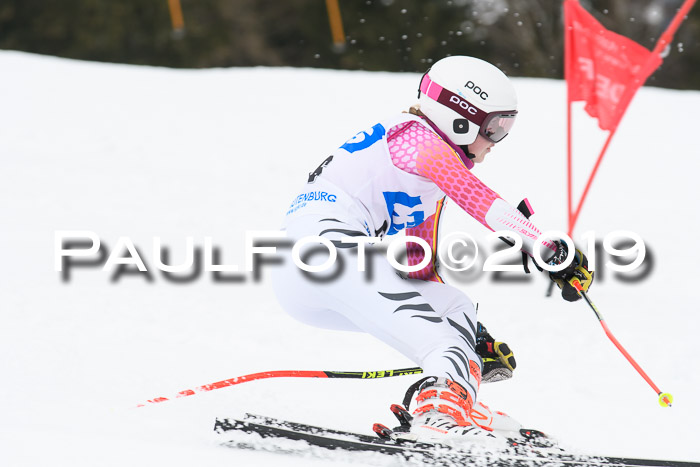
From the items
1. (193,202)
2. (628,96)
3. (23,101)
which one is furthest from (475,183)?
(23,101)

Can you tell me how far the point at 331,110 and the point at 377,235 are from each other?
240 inches

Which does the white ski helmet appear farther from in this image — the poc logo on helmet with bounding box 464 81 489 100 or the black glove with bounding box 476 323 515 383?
the black glove with bounding box 476 323 515 383

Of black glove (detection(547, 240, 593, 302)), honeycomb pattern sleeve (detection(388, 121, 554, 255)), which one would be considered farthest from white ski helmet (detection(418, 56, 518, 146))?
black glove (detection(547, 240, 593, 302))

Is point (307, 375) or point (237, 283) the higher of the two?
point (237, 283)

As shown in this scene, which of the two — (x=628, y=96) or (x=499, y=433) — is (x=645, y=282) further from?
(x=499, y=433)

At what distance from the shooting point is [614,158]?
28.1ft

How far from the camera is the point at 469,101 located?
11.0ft

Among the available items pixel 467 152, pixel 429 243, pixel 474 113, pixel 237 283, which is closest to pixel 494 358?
pixel 429 243

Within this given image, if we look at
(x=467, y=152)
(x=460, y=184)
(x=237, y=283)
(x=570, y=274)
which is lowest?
(x=570, y=274)

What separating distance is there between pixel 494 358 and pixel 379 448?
2.40ft

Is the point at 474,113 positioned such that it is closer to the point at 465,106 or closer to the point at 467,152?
the point at 465,106

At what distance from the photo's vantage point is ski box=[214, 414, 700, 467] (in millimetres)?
3061

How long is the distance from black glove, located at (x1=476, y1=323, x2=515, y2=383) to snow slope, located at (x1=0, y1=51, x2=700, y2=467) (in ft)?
2.08

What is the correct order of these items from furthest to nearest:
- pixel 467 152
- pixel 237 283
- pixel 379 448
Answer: pixel 237 283 → pixel 467 152 → pixel 379 448
